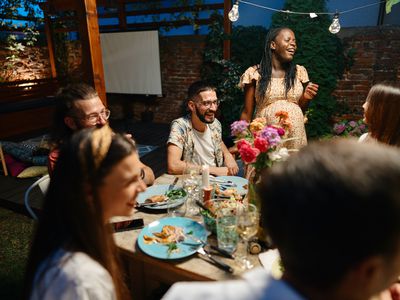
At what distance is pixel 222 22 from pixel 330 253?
583cm

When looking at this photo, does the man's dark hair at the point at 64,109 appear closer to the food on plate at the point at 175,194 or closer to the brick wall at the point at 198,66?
the food on plate at the point at 175,194

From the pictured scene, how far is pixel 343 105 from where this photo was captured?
520 cm

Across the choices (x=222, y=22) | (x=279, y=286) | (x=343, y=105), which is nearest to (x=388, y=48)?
(x=343, y=105)

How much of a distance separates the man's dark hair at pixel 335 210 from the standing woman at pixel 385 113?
1.39m

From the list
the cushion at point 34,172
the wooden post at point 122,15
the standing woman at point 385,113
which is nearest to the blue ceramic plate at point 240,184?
the standing woman at point 385,113

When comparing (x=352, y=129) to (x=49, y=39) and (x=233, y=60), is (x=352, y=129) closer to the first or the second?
(x=233, y=60)

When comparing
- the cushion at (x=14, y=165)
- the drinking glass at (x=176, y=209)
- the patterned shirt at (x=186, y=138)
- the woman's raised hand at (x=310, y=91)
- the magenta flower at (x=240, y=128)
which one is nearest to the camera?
the magenta flower at (x=240, y=128)

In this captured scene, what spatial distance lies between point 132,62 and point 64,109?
222 inches

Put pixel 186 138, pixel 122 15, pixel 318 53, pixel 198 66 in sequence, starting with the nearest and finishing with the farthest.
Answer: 1. pixel 186 138
2. pixel 318 53
3. pixel 198 66
4. pixel 122 15

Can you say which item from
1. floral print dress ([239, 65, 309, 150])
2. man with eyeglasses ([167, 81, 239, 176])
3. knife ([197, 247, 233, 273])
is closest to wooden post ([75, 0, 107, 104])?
man with eyeglasses ([167, 81, 239, 176])

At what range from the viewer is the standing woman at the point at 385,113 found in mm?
1748

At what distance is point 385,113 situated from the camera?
177cm

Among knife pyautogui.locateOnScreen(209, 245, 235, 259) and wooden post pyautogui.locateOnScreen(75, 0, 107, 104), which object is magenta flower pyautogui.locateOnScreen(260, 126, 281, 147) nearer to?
knife pyautogui.locateOnScreen(209, 245, 235, 259)

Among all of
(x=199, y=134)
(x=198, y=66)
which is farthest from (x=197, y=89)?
(x=198, y=66)
